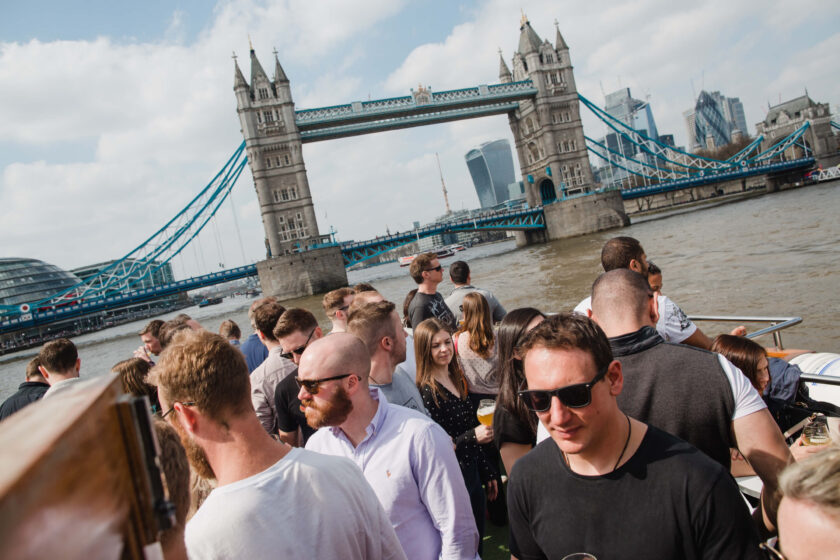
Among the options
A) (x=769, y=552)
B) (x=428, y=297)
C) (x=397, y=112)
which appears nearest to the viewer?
(x=769, y=552)

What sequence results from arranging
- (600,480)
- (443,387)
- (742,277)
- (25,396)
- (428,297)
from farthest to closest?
(742,277)
(428,297)
(25,396)
(443,387)
(600,480)

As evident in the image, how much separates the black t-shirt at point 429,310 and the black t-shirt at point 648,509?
281 cm

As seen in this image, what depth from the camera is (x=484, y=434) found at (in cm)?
249

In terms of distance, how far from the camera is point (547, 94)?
139 feet

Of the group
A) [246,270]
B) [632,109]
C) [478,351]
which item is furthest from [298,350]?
[632,109]

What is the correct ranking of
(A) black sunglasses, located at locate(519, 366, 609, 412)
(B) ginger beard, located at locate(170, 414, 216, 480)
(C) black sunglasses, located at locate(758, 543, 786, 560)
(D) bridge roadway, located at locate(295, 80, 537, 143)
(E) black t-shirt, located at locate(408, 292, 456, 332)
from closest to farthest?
(C) black sunglasses, located at locate(758, 543, 786, 560)
(A) black sunglasses, located at locate(519, 366, 609, 412)
(B) ginger beard, located at locate(170, 414, 216, 480)
(E) black t-shirt, located at locate(408, 292, 456, 332)
(D) bridge roadway, located at locate(295, 80, 537, 143)

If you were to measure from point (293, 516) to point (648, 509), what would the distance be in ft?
2.74

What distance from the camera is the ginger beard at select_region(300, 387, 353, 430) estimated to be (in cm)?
187

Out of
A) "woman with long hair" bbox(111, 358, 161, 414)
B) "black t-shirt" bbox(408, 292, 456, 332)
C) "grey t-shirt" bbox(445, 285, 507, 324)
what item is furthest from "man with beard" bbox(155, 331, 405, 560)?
"grey t-shirt" bbox(445, 285, 507, 324)

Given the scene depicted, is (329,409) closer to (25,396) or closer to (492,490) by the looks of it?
(492,490)

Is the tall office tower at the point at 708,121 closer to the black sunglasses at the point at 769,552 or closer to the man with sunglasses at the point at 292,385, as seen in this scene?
the man with sunglasses at the point at 292,385

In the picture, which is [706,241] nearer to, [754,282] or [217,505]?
[754,282]

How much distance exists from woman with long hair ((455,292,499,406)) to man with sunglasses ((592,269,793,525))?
1.29 metres

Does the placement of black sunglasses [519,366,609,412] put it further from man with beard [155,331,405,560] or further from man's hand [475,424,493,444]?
man's hand [475,424,493,444]
